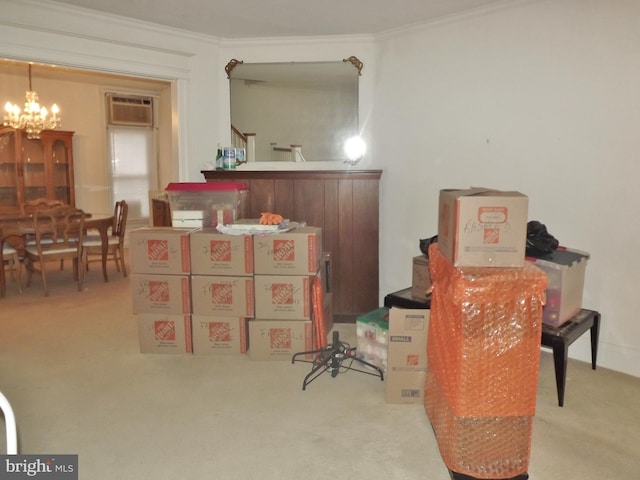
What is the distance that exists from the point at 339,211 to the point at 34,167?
4621mm

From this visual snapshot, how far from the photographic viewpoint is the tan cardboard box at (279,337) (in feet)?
10.4

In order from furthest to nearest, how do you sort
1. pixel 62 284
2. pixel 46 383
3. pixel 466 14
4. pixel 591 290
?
pixel 62 284, pixel 466 14, pixel 591 290, pixel 46 383

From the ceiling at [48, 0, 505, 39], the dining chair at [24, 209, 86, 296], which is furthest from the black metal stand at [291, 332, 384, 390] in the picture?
the dining chair at [24, 209, 86, 296]

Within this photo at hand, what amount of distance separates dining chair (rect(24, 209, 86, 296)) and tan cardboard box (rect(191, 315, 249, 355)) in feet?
7.73

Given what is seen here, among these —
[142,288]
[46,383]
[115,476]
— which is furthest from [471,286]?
[46,383]

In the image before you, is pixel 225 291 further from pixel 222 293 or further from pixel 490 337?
pixel 490 337

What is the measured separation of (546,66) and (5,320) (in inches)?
174

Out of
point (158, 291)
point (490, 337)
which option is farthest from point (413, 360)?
point (158, 291)

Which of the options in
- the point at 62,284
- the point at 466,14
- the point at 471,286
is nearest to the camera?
the point at 471,286

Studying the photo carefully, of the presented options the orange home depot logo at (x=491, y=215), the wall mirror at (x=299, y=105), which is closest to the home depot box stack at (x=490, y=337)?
the orange home depot logo at (x=491, y=215)

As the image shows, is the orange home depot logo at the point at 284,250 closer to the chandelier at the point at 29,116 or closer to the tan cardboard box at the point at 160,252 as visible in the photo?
the tan cardboard box at the point at 160,252

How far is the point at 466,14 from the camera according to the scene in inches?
136

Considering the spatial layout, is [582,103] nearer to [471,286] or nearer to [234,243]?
[471,286]

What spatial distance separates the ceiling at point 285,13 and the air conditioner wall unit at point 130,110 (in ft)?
12.2
